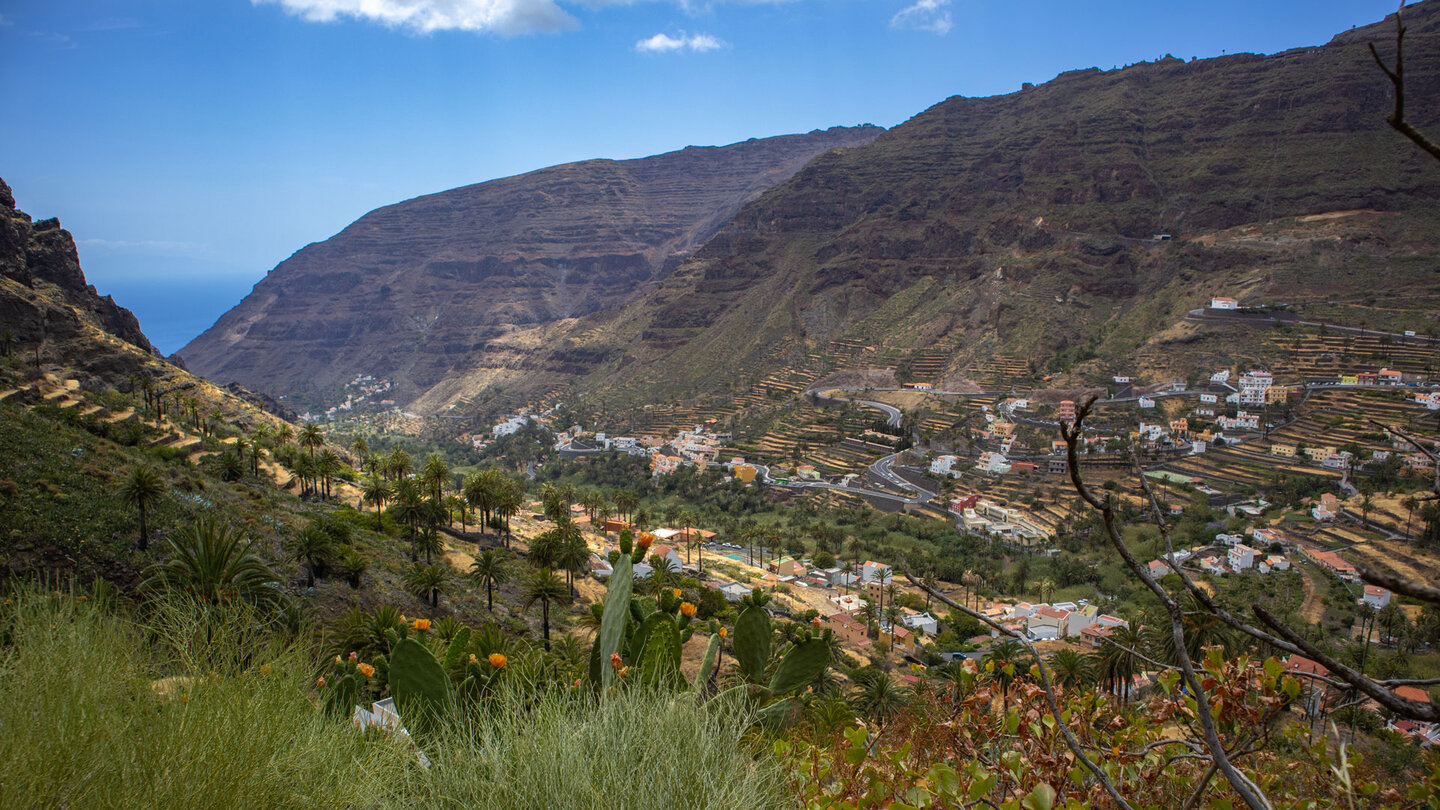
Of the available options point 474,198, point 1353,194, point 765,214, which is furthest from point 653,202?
point 1353,194

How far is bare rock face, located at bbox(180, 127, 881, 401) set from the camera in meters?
128

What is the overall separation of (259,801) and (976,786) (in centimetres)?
246

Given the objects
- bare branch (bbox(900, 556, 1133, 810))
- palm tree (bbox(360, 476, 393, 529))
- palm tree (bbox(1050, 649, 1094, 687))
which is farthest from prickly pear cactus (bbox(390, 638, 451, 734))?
palm tree (bbox(360, 476, 393, 529))

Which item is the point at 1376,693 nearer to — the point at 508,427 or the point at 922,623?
the point at 922,623

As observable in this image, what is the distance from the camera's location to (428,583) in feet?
59.9

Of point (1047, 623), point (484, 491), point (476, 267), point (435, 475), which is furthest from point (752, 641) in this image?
point (476, 267)

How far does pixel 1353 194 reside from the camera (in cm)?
5384

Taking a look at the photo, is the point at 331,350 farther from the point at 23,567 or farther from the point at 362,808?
the point at 362,808

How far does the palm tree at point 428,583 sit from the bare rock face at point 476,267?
97.5m

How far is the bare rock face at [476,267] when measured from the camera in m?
128

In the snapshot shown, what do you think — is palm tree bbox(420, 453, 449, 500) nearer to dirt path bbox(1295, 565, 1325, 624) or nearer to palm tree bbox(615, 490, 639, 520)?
palm tree bbox(615, 490, 639, 520)

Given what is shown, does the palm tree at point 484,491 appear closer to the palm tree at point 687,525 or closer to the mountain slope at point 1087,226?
the palm tree at point 687,525

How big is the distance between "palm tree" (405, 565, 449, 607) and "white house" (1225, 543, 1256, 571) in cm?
2825

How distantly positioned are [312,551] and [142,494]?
3.52 m
